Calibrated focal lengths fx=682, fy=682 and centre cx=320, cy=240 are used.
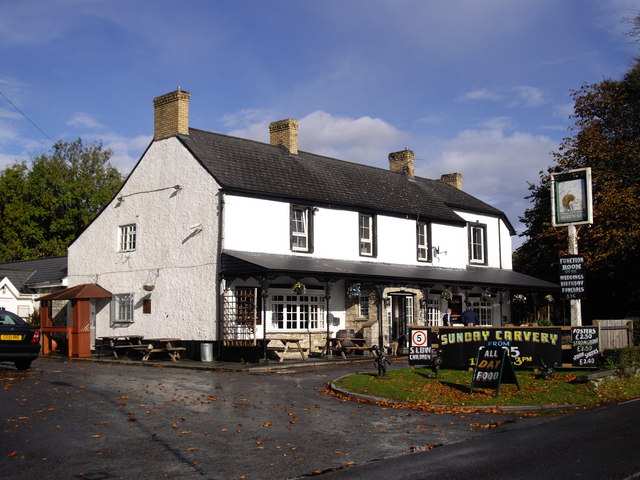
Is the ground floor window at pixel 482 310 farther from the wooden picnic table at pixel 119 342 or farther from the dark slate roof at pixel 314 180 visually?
the wooden picnic table at pixel 119 342

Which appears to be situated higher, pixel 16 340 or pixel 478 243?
pixel 478 243

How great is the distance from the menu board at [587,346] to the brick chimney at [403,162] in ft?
64.9

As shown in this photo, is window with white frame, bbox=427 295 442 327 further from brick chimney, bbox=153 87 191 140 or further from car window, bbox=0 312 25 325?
car window, bbox=0 312 25 325

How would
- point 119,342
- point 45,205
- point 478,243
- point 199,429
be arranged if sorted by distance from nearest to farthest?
1. point 199,429
2. point 119,342
3. point 478,243
4. point 45,205

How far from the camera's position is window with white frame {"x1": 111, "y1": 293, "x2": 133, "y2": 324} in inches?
1088

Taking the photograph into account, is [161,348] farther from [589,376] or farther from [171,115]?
[589,376]

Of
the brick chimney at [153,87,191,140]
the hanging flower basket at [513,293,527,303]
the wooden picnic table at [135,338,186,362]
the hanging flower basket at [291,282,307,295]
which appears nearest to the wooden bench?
the hanging flower basket at [291,282,307,295]

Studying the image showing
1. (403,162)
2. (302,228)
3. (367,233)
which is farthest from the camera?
(403,162)

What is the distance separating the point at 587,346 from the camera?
1742 cm

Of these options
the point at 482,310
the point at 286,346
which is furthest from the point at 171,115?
the point at 482,310

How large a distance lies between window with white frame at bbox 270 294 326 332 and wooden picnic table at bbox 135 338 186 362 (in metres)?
3.56

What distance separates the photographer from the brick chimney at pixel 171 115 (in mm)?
26797

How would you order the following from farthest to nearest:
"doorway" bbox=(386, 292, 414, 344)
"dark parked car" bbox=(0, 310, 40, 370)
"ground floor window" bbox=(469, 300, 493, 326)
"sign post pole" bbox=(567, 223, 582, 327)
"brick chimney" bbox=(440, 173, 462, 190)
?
"brick chimney" bbox=(440, 173, 462, 190) < "ground floor window" bbox=(469, 300, 493, 326) < "doorway" bbox=(386, 292, 414, 344) < "sign post pole" bbox=(567, 223, 582, 327) < "dark parked car" bbox=(0, 310, 40, 370)

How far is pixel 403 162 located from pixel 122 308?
16.9m
